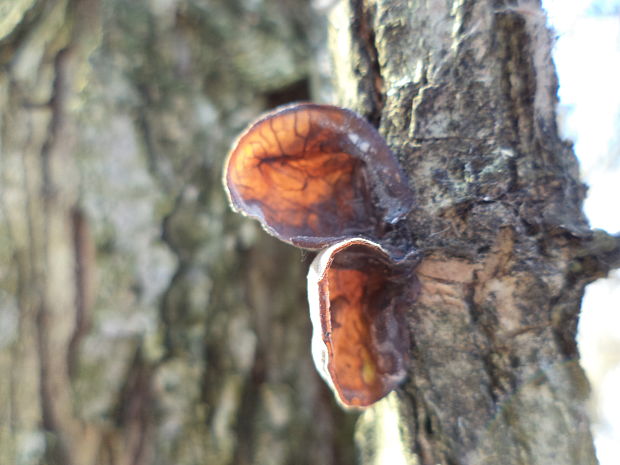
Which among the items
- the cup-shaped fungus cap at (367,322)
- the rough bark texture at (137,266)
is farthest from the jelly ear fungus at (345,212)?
the rough bark texture at (137,266)

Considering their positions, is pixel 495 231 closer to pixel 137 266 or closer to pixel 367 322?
pixel 367 322

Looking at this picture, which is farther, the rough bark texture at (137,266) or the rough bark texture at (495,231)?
the rough bark texture at (137,266)

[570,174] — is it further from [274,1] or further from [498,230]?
[274,1]

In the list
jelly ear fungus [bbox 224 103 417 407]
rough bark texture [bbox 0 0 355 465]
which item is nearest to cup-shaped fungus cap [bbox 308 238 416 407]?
jelly ear fungus [bbox 224 103 417 407]

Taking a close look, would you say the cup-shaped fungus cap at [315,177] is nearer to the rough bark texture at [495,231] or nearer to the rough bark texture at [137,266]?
the rough bark texture at [495,231]

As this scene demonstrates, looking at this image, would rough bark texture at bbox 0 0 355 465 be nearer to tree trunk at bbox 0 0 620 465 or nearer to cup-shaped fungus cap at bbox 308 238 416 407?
tree trunk at bbox 0 0 620 465

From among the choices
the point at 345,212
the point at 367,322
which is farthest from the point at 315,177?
the point at 367,322

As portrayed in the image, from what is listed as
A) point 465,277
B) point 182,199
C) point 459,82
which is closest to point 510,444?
point 465,277

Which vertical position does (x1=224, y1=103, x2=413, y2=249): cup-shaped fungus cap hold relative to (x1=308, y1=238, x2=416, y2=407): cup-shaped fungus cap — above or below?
above
